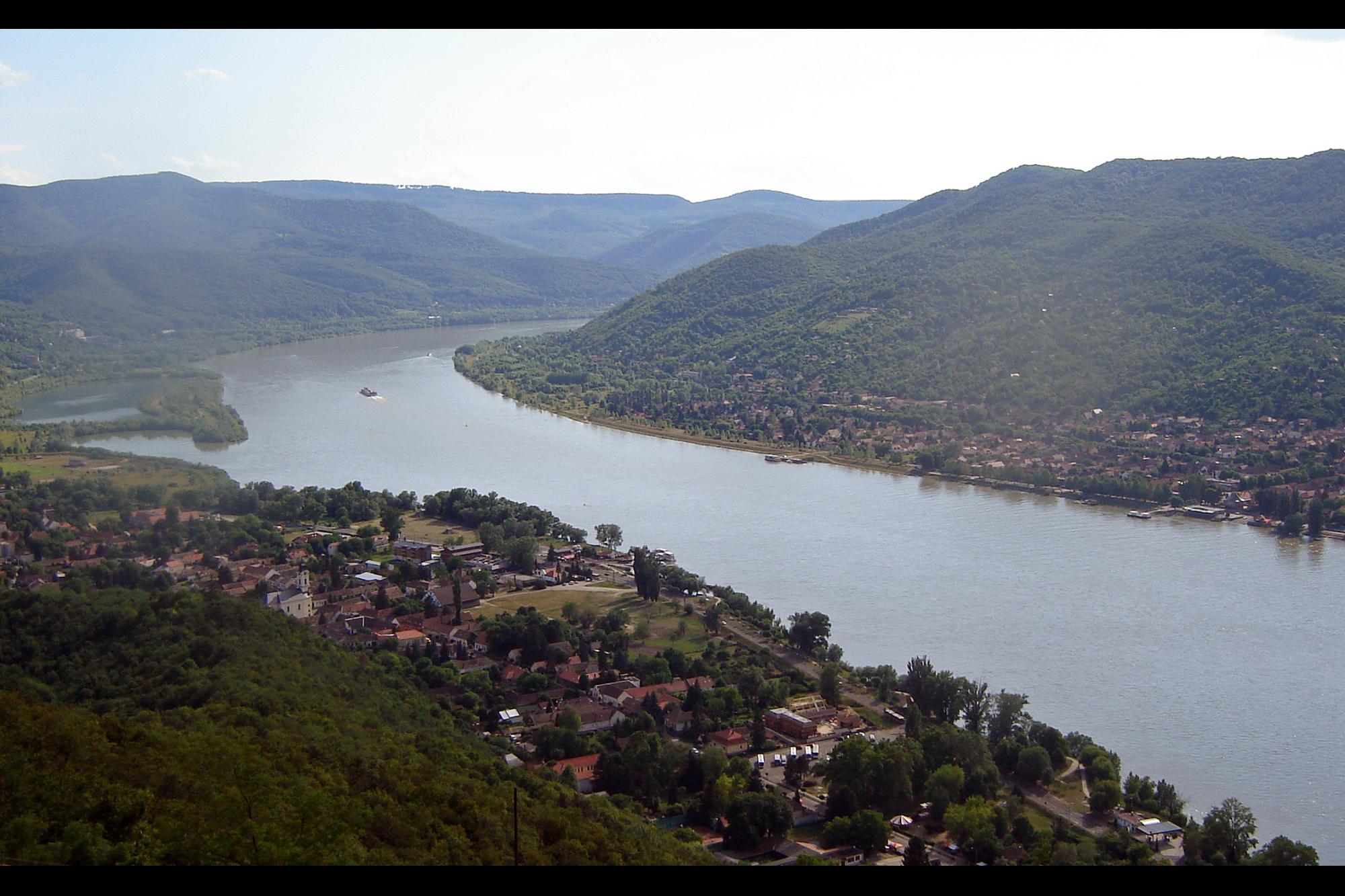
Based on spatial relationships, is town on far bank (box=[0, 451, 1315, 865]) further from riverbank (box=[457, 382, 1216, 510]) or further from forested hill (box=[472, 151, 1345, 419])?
forested hill (box=[472, 151, 1345, 419])

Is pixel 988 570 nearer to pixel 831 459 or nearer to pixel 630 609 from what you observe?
pixel 630 609

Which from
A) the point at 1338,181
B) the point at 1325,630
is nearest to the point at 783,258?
the point at 1338,181

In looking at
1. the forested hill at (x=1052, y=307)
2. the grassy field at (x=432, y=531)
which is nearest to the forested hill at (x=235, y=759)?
the grassy field at (x=432, y=531)

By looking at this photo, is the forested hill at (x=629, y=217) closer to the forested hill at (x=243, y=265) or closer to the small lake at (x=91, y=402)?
the forested hill at (x=243, y=265)

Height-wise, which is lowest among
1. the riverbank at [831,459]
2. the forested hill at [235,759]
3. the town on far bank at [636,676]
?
the town on far bank at [636,676]

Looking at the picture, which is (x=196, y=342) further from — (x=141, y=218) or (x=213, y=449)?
(x=141, y=218)

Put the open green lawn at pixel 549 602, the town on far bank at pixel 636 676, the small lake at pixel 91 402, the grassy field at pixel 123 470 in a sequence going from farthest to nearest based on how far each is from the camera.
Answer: the small lake at pixel 91 402
the grassy field at pixel 123 470
the open green lawn at pixel 549 602
the town on far bank at pixel 636 676

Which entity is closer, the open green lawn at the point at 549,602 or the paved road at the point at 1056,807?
the paved road at the point at 1056,807
